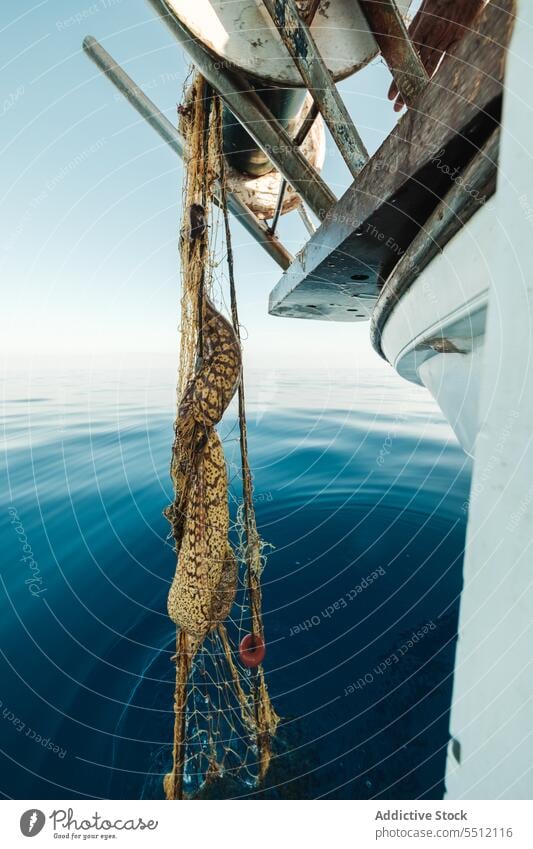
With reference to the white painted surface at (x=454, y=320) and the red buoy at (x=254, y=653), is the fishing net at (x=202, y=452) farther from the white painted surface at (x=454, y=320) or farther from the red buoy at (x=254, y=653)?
the white painted surface at (x=454, y=320)

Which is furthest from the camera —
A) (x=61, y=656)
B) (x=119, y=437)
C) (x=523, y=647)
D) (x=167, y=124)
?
(x=119, y=437)

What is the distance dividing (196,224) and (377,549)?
15.8 feet

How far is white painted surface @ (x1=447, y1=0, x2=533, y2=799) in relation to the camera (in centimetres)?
52

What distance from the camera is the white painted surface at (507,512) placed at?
0.52m

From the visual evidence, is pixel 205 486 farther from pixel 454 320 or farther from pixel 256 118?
pixel 256 118

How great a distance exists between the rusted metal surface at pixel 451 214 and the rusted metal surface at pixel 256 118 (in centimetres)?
66

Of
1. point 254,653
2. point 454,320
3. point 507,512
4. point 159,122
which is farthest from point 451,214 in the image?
point 159,122

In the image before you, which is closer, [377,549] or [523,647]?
[523,647]

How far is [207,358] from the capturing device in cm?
142

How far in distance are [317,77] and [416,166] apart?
81 centimetres

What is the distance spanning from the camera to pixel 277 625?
3.63 metres

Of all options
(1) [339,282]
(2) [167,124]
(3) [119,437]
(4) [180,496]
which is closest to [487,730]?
(4) [180,496]

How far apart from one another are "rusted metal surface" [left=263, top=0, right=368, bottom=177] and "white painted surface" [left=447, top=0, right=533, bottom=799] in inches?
38.8
